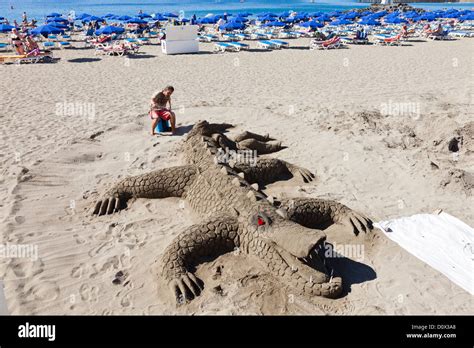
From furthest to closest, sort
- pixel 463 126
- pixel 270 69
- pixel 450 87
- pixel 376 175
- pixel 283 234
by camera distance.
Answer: pixel 270 69 < pixel 450 87 < pixel 463 126 < pixel 376 175 < pixel 283 234

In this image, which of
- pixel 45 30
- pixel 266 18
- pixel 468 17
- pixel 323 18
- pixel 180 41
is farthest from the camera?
pixel 323 18

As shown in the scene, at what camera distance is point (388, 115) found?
11.3 m

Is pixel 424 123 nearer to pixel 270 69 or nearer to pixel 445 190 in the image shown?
pixel 445 190

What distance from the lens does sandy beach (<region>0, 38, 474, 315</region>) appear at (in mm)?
4738

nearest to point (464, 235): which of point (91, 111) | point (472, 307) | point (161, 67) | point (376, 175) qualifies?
point (472, 307)

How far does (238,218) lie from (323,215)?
158 cm

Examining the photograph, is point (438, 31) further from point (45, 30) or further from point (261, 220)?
point (261, 220)

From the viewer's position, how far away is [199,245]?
525 cm

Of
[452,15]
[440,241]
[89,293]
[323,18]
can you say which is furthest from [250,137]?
[452,15]

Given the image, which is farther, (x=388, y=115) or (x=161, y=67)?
(x=161, y=67)

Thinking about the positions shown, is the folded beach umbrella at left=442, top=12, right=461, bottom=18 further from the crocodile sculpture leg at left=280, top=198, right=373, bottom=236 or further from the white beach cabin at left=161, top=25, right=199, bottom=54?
the crocodile sculpture leg at left=280, top=198, right=373, bottom=236

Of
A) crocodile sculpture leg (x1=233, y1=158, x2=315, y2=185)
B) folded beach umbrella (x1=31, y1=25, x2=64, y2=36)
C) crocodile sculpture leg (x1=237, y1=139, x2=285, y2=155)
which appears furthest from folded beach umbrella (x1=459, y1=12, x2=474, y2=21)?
crocodile sculpture leg (x1=233, y1=158, x2=315, y2=185)

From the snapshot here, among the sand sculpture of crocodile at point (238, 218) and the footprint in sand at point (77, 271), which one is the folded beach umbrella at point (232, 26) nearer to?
the sand sculpture of crocodile at point (238, 218)

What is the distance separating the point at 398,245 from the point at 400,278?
2.52ft
